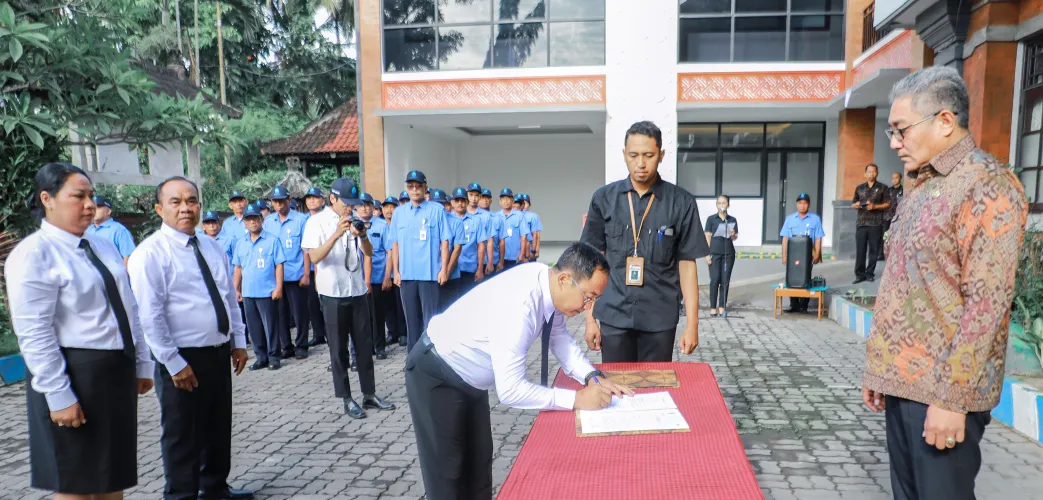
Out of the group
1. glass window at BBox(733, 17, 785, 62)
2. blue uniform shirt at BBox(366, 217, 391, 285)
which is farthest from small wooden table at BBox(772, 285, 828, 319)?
glass window at BBox(733, 17, 785, 62)

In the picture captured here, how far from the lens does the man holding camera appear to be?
15.6ft

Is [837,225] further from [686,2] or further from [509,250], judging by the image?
[509,250]

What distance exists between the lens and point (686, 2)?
13922 mm

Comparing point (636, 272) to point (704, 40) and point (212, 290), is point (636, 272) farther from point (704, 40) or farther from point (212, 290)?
point (704, 40)

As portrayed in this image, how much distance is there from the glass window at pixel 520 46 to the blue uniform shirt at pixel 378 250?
7.78m

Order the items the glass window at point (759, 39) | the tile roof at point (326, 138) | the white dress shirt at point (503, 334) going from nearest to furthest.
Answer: the white dress shirt at point (503, 334) → the glass window at point (759, 39) → the tile roof at point (326, 138)

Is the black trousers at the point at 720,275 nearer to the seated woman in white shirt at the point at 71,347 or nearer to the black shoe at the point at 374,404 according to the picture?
the black shoe at the point at 374,404

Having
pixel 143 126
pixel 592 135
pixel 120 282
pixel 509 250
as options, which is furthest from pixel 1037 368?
pixel 592 135

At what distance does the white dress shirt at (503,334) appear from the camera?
2035mm

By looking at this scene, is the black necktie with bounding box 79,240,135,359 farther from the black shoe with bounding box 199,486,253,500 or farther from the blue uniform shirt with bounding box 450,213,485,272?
the blue uniform shirt with bounding box 450,213,485,272

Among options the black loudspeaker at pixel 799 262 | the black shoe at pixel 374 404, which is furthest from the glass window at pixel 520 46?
the black shoe at pixel 374 404

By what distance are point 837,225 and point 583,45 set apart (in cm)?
684

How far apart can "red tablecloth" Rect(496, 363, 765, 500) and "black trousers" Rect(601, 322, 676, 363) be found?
100cm

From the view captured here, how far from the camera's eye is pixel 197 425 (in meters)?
3.15
